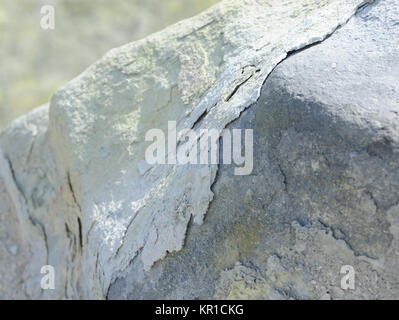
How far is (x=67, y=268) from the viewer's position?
5.42 ft

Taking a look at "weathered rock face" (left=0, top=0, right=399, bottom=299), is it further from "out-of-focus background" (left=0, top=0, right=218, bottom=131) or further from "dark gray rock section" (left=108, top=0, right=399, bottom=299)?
"out-of-focus background" (left=0, top=0, right=218, bottom=131)

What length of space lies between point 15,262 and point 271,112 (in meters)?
1.22

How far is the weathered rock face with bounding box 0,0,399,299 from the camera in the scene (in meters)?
1.02

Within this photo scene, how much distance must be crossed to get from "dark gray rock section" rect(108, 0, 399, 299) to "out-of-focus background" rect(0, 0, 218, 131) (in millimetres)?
1767

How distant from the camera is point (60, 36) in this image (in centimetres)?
282

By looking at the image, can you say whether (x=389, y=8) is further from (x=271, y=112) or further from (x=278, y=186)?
(x=278, y=186)

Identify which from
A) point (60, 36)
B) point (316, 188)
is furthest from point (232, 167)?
point (60, 36)

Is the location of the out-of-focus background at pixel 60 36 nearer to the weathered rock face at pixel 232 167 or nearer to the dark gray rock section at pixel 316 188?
the weathered rock face at pixel 232 167

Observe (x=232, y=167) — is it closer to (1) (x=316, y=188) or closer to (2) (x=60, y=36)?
(1) (x=316, y=188)

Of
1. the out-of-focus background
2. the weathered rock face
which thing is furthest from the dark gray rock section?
the out-of-focus background

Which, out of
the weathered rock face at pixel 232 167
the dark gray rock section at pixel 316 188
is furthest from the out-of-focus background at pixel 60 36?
the dark gray rock section at pixel 316 188

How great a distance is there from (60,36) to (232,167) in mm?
2012

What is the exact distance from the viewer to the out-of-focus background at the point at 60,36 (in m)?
2.67

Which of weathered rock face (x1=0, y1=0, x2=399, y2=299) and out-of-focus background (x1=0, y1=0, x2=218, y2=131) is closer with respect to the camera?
weathered rock face (x1=0, y1=0, x2=399, y2=299)
